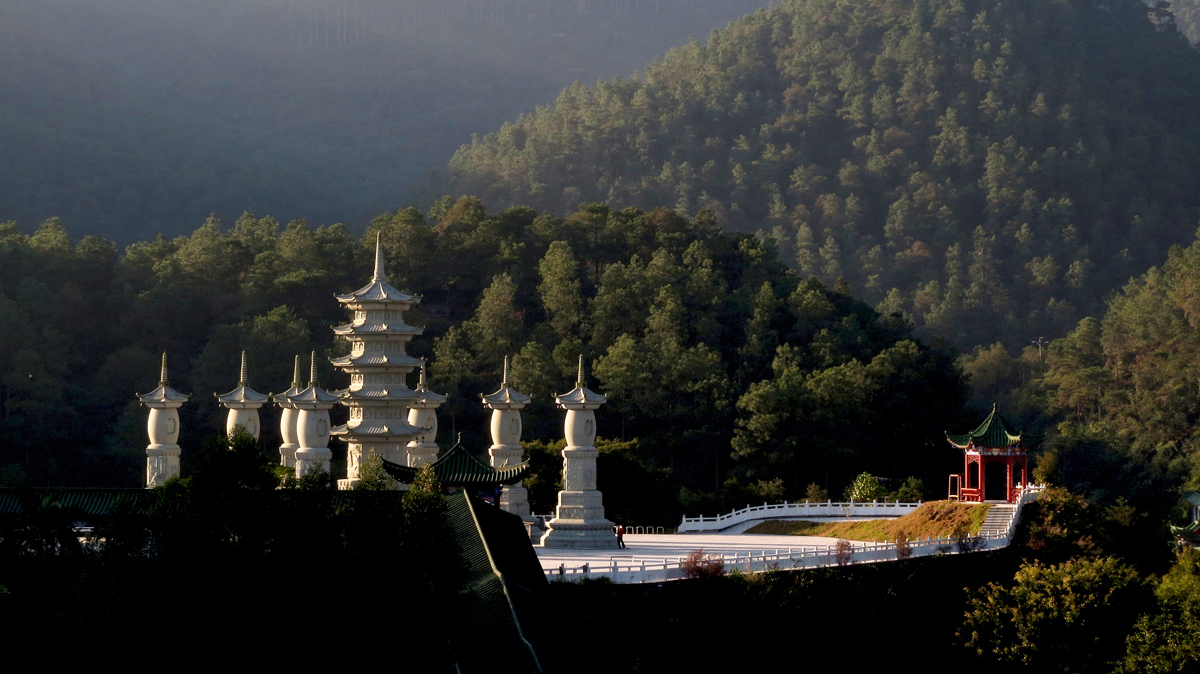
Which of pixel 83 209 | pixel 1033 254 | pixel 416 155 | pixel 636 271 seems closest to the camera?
pixel 636 271

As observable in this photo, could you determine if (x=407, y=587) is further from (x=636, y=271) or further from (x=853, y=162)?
(x=853, y=162)

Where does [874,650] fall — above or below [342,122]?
below

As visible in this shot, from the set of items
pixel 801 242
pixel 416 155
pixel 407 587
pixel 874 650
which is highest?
pixel 416 155

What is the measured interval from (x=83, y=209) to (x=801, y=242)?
48.0 m

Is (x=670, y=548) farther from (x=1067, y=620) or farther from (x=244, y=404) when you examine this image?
(x=244, y=404)

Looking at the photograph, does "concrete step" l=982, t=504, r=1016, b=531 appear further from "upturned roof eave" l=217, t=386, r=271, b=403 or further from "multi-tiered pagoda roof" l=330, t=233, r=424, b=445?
"upturned roof eave" l=217, t=386, r=271, b=403

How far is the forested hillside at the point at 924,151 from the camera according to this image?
382 feet

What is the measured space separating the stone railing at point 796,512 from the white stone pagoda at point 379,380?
10.3m

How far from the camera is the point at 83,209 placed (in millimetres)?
103562

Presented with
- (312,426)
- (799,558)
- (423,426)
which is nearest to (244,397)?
(312,426)

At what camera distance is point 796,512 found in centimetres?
4988

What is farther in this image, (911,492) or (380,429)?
(911,492)

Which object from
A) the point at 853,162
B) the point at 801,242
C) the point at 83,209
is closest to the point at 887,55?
the point at 853,162

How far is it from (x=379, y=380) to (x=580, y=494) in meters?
6.21
